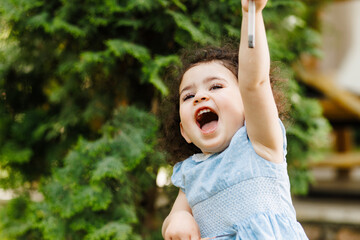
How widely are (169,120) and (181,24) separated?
600 millimetres

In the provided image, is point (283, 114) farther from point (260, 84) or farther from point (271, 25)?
point (271, 25)

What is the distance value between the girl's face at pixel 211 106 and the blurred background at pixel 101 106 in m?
0.63

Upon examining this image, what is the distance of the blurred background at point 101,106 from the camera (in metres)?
2.15

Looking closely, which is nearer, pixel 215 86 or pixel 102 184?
pixel 215 86

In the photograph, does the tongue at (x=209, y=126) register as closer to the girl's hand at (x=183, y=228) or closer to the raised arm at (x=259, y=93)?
the raised arm at (x=259, y=93)

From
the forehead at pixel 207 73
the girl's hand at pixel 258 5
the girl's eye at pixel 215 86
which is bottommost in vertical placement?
the girl's eye at pixel 215 86

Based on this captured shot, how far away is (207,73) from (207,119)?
0.57 feet

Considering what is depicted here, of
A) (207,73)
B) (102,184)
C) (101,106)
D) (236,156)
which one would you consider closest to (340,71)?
(101,106)

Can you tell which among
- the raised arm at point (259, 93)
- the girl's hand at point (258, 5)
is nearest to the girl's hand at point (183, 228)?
the raised arm at point (259, 93)

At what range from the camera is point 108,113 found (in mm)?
2539

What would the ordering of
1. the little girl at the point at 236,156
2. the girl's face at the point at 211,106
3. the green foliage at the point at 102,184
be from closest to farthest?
1. the little girl at the point at 236,156
2. the girl's face at the point at 211,106
3. the green foliage at the point at 102,184

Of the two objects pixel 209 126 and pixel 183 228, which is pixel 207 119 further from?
pixel 183 228

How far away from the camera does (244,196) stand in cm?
131

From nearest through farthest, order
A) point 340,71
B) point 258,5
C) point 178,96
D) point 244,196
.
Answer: point 258,5 < point 244,196 < point 178,96 < point 340,71
